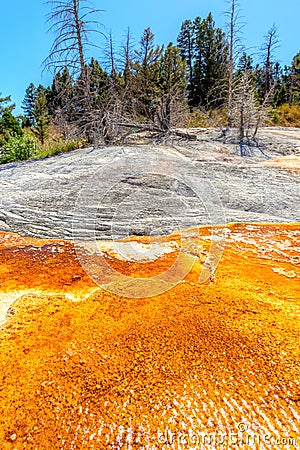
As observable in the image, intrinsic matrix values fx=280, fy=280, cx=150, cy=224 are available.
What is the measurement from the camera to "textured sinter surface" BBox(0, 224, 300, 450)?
1.12 metres

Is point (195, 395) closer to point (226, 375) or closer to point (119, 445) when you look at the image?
point (226, 375)

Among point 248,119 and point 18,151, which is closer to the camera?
point 248,119

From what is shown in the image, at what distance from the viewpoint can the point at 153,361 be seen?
1.42m

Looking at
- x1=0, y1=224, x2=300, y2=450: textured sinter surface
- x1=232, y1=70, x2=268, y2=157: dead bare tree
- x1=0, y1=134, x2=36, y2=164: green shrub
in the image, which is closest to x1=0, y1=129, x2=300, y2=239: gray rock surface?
x1=0, y1=224, x2=300, y2=450: textured sinter surface

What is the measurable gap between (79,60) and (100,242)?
20.0 ft

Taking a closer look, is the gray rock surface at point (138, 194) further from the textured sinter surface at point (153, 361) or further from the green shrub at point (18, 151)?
the green shrub at point (18, 151)

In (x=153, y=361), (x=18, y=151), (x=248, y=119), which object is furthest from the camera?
(x=18, y=151)

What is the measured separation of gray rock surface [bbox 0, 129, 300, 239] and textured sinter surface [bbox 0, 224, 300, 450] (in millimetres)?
968

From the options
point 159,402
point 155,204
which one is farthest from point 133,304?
point 155,204

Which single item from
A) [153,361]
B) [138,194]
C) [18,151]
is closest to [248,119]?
[138,194]

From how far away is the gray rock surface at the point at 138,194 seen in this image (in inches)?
124

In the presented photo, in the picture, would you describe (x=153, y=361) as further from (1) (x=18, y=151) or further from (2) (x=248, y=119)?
(1) (x=18, y=151)

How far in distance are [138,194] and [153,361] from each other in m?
2.59

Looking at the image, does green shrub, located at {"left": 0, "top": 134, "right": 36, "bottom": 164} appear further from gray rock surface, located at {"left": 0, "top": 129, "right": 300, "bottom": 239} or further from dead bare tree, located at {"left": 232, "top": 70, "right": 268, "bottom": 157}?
dead bare tree, located at {"left": 232, "top": 70, "right": 268, "bottom": 157}
